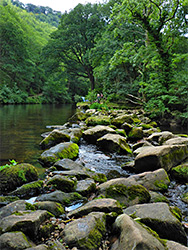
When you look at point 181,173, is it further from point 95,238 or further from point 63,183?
point 95,238

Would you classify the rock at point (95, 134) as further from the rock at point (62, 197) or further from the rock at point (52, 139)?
the rock at point (62, 197)

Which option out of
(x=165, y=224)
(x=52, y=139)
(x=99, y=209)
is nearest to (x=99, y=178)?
(x=99, y=209)

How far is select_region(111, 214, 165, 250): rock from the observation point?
1641mm

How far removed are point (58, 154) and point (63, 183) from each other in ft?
5.15

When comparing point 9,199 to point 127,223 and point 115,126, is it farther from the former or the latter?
point 115,126

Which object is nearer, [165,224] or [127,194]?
[165,224]

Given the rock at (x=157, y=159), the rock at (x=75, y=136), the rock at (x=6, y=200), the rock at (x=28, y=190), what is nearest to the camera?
the rock at (x=6, y=200)

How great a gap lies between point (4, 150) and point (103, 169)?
2.86 m

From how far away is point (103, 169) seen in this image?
429cm

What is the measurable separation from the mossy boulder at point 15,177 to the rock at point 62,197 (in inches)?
23.2

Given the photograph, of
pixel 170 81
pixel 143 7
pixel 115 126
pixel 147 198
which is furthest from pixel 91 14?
pixel 147 198

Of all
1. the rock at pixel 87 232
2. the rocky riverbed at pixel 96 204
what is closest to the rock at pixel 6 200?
the rocky riverbed at pixel 96 204

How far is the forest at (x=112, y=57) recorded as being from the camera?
1108 cm

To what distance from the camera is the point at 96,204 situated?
7.82ft
